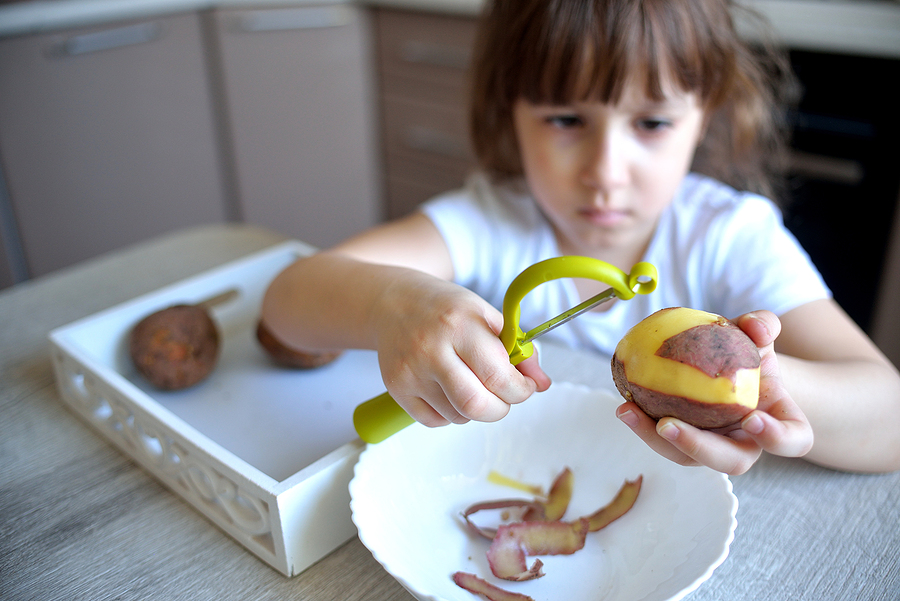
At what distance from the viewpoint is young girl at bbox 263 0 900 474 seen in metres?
0.45

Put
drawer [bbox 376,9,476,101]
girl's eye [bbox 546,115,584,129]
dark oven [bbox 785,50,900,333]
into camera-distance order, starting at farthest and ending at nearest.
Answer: drawer [bbox 376,9,476,101] < dark oven [bbox 785,50,900,333] < girl's eye [bbox 546,115,584,129]

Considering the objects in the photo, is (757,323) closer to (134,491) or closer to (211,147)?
(134,491)

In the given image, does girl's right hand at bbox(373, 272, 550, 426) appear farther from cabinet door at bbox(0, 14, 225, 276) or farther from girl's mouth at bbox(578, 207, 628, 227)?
cabinet door at bbox(0, 14, 225, 276)

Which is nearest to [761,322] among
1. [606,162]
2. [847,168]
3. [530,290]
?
[530,290]

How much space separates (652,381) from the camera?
414 millimetres

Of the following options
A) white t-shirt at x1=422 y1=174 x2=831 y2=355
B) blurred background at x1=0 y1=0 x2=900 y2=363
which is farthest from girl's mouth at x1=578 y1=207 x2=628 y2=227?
blurred background at x1=0 y1=0 x2=900 y2=363

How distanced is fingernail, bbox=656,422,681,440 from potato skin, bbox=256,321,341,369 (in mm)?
376

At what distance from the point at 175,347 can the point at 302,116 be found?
152 cm

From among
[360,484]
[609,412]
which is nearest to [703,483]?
[609,412]

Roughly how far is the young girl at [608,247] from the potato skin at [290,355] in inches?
0.6

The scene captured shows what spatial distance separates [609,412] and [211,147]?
5.54 feet

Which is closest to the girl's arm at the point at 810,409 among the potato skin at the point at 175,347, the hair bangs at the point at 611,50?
the hair bangs at the point at 611,50

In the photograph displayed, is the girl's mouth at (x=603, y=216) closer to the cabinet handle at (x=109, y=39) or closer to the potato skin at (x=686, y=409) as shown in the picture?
the potato skin at (x=686, y=409)

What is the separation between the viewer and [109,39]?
Result: 1646 mm
